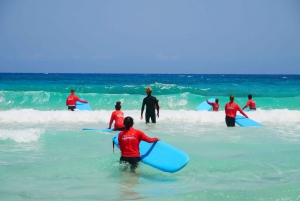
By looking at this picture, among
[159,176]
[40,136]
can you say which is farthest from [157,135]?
[159,176]

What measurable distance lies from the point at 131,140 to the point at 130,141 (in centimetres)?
3

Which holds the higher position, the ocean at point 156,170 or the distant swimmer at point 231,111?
the distant swimmer at point 231,111

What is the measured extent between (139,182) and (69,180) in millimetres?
1170

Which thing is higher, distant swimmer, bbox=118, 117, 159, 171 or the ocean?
distant swimmer, bbox=118, 117, 159, 171

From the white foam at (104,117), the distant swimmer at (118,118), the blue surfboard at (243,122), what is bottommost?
the white foam at (104,117)

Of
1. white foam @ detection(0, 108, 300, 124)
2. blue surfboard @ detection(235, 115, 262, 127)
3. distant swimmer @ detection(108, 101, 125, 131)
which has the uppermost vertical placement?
distant swimmer @ detection(108, 101, 125, 131)

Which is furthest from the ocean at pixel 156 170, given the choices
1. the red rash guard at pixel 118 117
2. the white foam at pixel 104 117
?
the white foam at pixel 104 117

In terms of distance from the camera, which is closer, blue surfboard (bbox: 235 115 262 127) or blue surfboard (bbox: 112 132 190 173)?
blue surfboard (bbox: 112 132 190 173)

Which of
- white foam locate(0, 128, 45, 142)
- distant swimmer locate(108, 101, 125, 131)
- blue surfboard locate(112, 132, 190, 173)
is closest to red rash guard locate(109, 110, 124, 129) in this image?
distant swimmer locate(108, 101, 125, 131)

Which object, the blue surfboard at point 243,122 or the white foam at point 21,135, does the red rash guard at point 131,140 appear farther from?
the blue surfboard at point 243,122

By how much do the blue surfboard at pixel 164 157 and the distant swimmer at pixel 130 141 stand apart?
0.28 metres

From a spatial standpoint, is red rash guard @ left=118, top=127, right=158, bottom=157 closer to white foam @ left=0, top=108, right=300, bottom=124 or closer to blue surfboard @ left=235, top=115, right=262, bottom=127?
blue surfboard @ left=235, top=115, right=262, bottom=127

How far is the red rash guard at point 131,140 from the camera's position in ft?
20.2

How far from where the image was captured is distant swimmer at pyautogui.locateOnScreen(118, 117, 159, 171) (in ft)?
20.2
